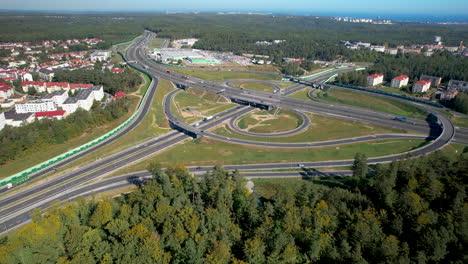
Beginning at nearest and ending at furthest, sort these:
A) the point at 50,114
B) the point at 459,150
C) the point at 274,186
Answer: the point at 274,186
the point at 459,150
the point at 50,114

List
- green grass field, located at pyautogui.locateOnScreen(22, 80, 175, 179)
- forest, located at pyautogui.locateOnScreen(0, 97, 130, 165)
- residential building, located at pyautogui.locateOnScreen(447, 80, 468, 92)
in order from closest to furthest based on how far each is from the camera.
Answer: forest, located at pyautogui.locateOnScreen(0, 97, 130, 165)
green grass field, located at pyautogui.locateOnScreen(22, 80, 175, 179)
residential building, located at pyautogui.locateOnScreen(447, 80, 468, 92)

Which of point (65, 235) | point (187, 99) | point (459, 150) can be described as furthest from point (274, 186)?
point (187, 99)

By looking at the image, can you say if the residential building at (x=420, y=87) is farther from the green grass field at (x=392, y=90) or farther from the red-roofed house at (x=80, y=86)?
the red-roofed house at (x=80, y=86)

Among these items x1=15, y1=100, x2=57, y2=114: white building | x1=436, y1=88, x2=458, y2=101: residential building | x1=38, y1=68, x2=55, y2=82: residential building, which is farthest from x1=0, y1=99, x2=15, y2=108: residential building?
x1=436, y1=88, x2=458, y2=101: residential building

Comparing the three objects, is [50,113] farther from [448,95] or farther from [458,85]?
[458,85]

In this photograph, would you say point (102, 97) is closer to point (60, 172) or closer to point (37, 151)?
point (37, 151)

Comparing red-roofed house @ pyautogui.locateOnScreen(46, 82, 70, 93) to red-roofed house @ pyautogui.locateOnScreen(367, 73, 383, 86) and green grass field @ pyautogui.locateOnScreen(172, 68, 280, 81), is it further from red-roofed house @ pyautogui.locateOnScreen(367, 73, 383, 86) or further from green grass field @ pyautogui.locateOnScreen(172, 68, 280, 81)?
red-roofed house @ pyautogui.locateOnScreen(367, 73, 383, 86)

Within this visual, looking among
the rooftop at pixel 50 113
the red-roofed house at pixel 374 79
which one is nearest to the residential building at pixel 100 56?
the rooftop at pixel 50 113
